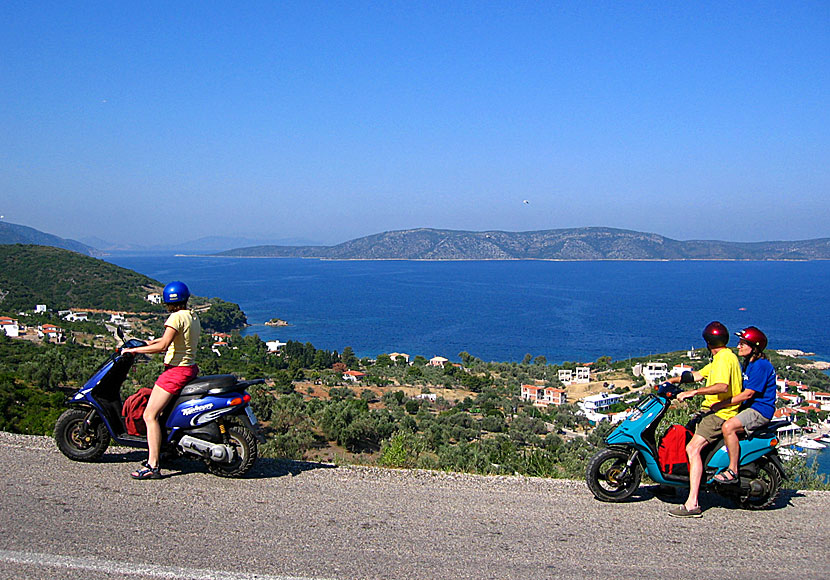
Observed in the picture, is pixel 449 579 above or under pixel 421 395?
above

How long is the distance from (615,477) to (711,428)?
837mm

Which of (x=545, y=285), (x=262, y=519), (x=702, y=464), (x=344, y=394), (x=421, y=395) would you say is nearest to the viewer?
(x=262, y=519)

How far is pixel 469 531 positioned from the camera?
415cm

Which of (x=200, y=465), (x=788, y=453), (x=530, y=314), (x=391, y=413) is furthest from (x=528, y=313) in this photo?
(x=200, y=465)

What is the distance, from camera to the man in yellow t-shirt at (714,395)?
4707 mm

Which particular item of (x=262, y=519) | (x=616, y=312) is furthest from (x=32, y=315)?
(x=616, y=312)

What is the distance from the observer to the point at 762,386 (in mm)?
4785

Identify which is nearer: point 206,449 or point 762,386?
point 762,386

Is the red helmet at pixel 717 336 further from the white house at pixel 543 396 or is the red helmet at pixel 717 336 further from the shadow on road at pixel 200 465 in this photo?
the white house at pixel 543 396

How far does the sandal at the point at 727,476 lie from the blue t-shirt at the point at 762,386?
0.51 metres

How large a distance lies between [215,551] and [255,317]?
274ft

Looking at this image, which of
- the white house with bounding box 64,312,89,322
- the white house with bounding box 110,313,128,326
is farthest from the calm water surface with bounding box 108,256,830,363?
the white house with bounding box 64,312,89,322

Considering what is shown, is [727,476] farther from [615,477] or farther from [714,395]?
[615,477]

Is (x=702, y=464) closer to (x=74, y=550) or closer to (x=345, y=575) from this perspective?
(x=345, y=575)
